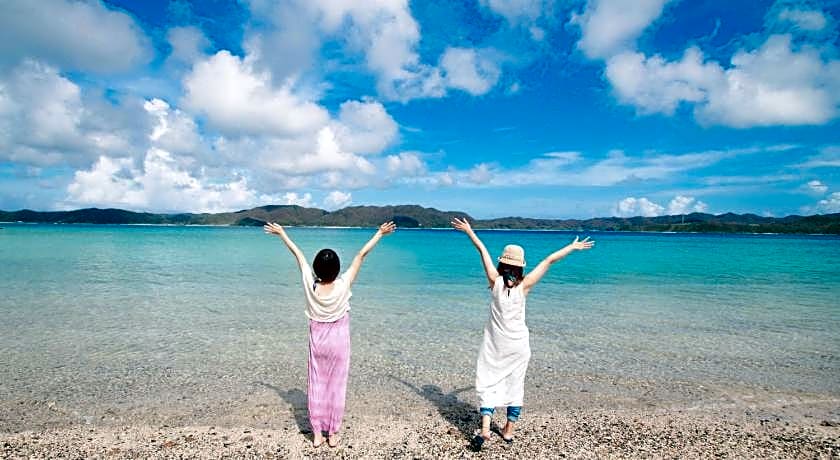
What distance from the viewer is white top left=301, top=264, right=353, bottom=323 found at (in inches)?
242

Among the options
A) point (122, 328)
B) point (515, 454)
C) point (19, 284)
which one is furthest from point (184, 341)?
point (19, 284)

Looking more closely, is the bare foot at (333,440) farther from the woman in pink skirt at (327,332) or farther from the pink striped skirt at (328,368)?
the pink striped skirt at (328,368)

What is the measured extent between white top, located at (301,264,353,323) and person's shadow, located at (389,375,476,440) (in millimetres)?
2979

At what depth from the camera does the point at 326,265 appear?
19.5ft

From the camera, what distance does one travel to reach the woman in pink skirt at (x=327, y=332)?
6137 millimetres

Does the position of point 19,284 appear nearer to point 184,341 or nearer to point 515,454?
point 184,341

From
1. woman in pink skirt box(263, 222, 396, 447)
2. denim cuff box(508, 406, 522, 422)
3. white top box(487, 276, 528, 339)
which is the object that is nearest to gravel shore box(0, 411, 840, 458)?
denim cuff box(508, 406, 522, 422)

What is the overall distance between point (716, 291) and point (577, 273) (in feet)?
36.1

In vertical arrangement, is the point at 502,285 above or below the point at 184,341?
above

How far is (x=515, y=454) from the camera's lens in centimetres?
669

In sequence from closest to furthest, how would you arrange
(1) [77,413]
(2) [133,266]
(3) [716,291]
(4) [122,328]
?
(1) [77,413], (4) [122,328], (3) [716,291], (2) [133,266]

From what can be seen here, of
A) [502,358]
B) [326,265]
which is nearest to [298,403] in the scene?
[326,265]

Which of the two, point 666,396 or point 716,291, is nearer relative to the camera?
point 666,396

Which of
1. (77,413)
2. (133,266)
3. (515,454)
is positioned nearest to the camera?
(515,454)
